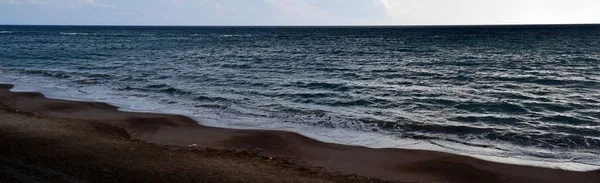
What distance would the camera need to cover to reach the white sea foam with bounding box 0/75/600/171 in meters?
12.0

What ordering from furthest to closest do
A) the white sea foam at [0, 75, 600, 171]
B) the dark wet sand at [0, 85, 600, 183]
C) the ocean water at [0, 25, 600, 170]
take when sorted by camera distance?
the ocean water at [0, 25, 600, 170]
the white sea foam at [0, 75, 600, 171]
the dark wet sand at [0, 85, 600, 183]

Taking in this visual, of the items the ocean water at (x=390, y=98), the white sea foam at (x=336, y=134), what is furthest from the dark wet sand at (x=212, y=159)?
the ocean water at (x=390, y=98)

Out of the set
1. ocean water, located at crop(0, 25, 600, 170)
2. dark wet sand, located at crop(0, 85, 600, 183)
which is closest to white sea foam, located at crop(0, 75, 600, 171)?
ocean water, located at crop(0, 25, 600, 170)

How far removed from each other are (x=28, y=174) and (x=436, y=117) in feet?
44.6

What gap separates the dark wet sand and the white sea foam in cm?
72

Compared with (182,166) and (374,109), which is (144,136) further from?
(374,109)

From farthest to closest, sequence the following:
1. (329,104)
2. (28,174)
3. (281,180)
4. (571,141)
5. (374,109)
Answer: (329,104) < (374,109) < (571,141) < (281,180) < (28,174)

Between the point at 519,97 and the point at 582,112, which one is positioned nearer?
the point at 582,112

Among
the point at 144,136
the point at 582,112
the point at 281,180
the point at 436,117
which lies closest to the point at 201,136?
the point at 144,136

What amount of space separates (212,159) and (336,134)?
5.30 m

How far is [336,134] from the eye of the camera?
49.6 ft

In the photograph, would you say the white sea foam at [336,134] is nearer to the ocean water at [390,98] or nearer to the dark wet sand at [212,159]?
the ocean water at [390,98]

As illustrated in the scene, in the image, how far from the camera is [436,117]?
691 inches

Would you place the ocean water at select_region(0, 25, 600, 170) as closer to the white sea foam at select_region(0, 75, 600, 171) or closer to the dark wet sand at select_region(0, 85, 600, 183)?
the white sea foam at select_region(0, 75, 600, 171)
